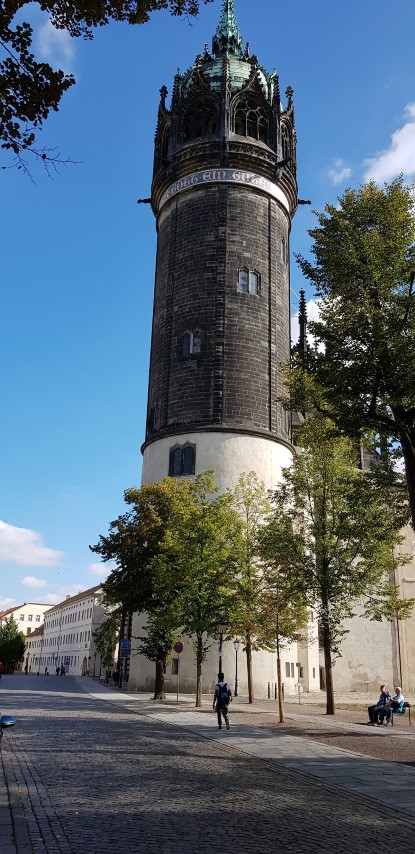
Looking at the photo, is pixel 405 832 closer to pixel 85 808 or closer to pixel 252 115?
pixel 85 808

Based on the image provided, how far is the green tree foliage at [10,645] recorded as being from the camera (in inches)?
3927

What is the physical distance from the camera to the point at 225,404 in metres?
39.5

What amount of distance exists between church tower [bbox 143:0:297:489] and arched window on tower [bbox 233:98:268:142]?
0.07 metres

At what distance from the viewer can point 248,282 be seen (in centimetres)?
4225

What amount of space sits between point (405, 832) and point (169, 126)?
45.9 meters

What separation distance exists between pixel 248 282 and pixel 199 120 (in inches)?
468

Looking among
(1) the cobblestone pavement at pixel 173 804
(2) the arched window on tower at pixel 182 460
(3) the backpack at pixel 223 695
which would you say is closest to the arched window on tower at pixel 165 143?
(2) the arched window on tower at pixel 182 460

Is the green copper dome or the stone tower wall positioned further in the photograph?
the green copper dome

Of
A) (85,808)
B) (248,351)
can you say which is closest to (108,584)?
(248,351)

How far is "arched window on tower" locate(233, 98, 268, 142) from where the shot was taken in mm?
45406

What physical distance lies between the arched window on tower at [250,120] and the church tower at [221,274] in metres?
0.07

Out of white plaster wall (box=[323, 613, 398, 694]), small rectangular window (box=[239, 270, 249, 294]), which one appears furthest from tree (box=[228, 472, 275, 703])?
white plaster wall (box=[323, 613, 398, 694])

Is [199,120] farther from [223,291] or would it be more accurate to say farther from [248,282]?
[223,291]

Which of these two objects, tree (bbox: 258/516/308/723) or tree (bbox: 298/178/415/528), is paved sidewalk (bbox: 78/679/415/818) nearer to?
tree (bbox: 258/516/308/723)
